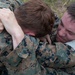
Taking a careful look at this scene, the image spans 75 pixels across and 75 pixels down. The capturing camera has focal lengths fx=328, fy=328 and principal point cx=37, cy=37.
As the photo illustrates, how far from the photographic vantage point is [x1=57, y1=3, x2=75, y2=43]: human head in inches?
104

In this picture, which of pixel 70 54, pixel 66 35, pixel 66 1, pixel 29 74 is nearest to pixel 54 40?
pixel 66 35

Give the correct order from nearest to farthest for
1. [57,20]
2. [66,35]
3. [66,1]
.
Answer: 1. [66,35]
2. [57,20]
3. [66,1]

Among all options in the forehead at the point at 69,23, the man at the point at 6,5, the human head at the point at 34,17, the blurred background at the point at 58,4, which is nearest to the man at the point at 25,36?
the human head at the point at 34,17

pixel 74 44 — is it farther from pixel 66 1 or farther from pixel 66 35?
pixel 66 1

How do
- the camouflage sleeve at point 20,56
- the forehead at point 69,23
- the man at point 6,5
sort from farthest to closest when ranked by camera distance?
the forehead at point 69,23 → the man at point 6,5 → the camouflage sleeve at point 20,56

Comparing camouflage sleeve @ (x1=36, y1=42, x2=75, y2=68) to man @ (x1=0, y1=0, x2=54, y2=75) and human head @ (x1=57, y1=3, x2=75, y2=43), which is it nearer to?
man @ (x1=0, y1=0, x2=54, y2=75)

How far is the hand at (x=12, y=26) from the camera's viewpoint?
233 centimetres

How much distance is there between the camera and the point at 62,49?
244cm

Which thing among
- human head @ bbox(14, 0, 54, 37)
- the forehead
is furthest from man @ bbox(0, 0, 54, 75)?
the forehead

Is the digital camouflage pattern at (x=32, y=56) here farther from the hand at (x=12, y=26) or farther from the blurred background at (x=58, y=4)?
the blurred background at (x=58, y=4)

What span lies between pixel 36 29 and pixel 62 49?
0.80ft

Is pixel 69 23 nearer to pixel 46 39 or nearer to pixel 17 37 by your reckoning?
pixel 46 39

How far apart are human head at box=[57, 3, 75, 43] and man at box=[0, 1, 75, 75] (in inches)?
7.1

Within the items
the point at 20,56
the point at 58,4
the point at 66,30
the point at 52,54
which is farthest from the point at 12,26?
the point at 58,4
